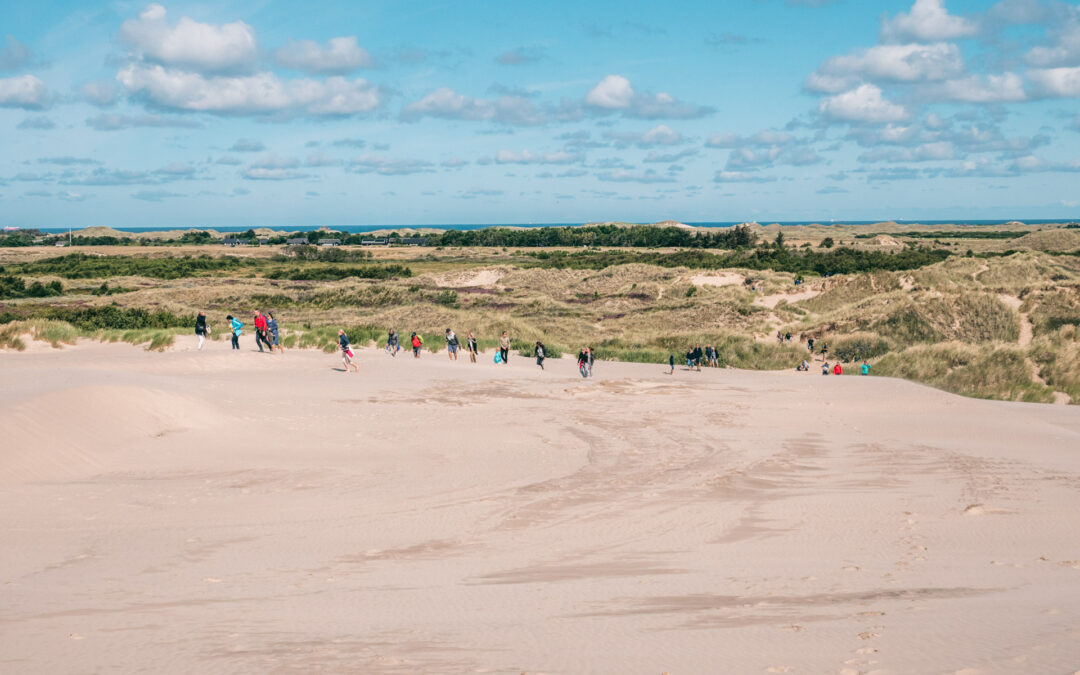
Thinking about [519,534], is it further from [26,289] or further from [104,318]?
[26,289]

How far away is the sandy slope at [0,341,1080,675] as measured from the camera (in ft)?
20.8

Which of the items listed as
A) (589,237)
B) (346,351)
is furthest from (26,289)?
(589,237)

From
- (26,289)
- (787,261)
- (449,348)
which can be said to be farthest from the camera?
(787,261)

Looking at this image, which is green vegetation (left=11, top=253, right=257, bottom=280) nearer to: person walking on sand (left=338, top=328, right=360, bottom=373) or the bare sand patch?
the bare sand patch

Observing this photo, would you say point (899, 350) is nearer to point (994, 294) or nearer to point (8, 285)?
point (994, 294)

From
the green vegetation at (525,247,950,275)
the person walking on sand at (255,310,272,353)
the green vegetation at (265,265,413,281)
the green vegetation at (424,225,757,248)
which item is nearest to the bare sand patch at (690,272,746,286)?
the green vegetation at (525,247,950,275)

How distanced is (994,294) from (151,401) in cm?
4102

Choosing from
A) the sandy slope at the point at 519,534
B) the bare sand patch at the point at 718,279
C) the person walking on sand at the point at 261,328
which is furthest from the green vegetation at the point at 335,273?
the sandy slope at the point at 519,534

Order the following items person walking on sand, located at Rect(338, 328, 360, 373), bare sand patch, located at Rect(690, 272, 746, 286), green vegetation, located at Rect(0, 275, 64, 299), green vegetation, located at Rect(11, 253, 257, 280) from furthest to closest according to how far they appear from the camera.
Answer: green vegetation, located at Rect(11, 253, 257, 280), bare sand patch, located at Rect(690, 272, 746, 286), green vegetation, located at Rect(0, 275, 64, 299), person walking on sand, located at Rect(338, 328, 360, 373)

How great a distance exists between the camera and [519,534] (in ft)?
34.4

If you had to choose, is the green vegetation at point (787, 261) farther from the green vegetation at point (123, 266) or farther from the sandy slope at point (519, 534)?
the sandy slope at point (519, 534)

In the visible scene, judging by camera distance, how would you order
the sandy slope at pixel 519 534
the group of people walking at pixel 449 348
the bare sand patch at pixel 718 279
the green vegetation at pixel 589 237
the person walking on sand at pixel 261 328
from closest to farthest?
the sandy slope at pixel 519 534
the group of people walking at pixel 449 348
the person walking on sand at pixel 261 328
the bare sand patch at pixel 718 279
the green vegetation at pixel 589 237

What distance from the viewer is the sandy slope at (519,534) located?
20.8 feet

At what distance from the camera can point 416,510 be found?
38.2 feet
